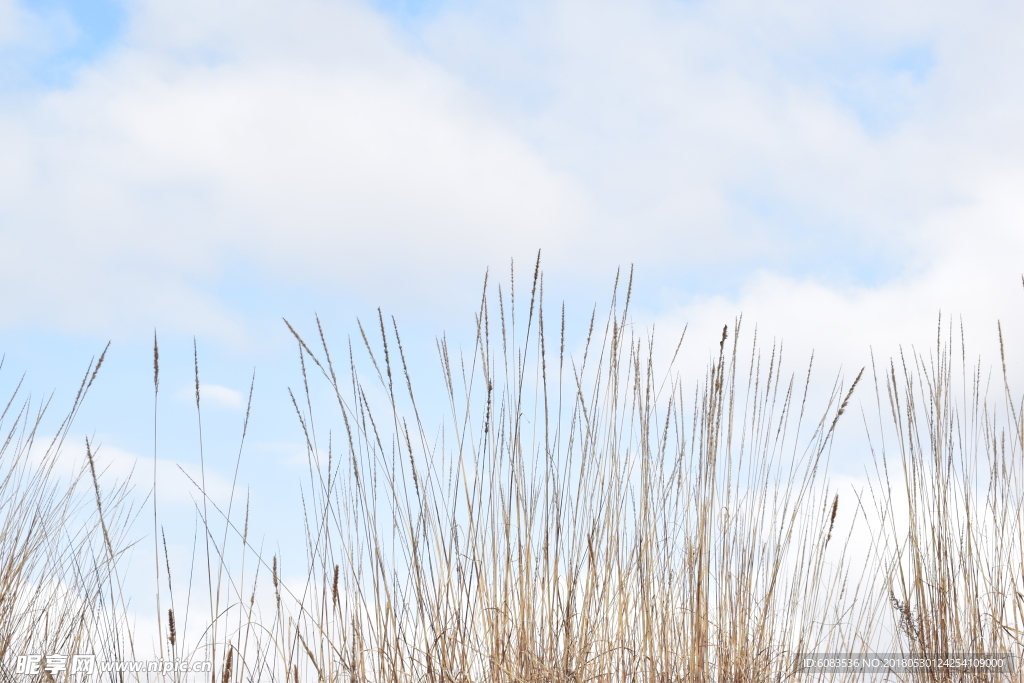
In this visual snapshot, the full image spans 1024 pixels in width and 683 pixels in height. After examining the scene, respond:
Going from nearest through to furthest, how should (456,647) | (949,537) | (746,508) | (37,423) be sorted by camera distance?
1. (456,647)
2. (746,508)
3. (949,537)
4. (37,423)

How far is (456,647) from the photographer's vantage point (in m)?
1.81

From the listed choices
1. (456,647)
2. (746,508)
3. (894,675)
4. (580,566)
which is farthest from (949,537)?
(456,647)

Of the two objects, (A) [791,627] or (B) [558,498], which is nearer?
(B) [558,498]

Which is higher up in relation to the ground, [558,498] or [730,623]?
[558,498]

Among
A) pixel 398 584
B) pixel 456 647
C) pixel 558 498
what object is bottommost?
pixel 456 647

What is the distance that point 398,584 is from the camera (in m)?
1.85

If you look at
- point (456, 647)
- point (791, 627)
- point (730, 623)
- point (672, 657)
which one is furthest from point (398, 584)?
point (791, 627)

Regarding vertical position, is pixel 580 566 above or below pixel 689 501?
below

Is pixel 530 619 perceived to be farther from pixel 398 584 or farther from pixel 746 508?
pixel 746 508

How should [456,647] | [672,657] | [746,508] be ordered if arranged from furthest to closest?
[746,508] < [672,657] < [456,647]

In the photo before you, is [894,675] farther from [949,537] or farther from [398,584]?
[398,584]

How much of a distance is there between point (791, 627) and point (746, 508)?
37 cm

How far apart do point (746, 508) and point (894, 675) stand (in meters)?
0.70

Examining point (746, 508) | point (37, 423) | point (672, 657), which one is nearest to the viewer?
point (672, 657)
